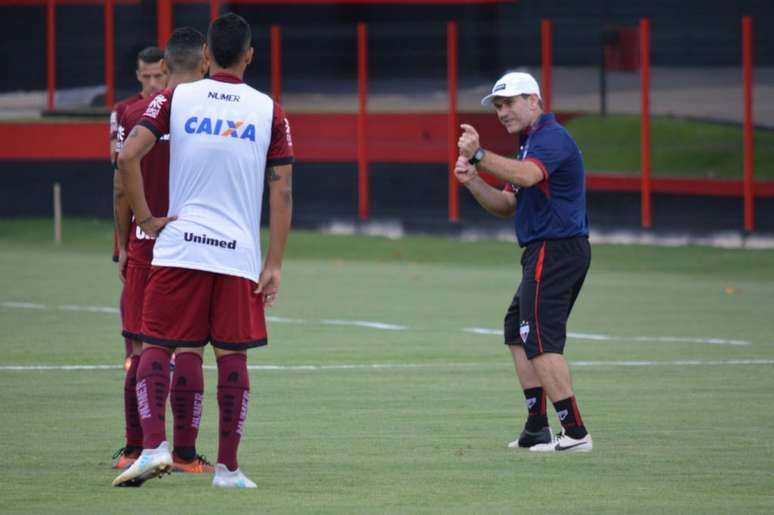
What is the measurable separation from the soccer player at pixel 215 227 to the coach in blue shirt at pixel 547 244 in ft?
5.82

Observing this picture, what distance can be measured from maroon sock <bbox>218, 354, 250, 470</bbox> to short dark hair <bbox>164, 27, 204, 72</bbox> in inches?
59.1

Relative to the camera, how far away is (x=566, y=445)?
9523mm

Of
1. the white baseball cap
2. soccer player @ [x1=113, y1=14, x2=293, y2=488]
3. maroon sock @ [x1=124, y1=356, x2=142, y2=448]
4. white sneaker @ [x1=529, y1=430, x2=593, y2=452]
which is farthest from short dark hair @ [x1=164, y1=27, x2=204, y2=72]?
white sneaker @ [x1=529, y1=430, x2=593, y2=452]

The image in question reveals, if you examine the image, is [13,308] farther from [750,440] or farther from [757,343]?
[750,440]

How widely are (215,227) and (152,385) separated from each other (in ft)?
2.74

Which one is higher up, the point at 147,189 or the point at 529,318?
the point at 147,189

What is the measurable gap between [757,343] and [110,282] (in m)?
9.46

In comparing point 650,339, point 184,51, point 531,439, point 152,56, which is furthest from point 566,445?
point 650,339

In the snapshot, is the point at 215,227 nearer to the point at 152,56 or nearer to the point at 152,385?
the point at 152,385

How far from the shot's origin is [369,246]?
2770 cm

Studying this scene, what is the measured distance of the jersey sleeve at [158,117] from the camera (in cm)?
802

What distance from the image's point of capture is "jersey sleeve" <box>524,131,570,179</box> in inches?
375

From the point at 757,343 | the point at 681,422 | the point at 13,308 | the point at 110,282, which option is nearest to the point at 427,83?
the point at 110,282

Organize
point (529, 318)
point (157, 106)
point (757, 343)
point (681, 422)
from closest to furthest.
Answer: point (157, 106) → point (529, 318) → point (681, 422) → point (757, 343)
